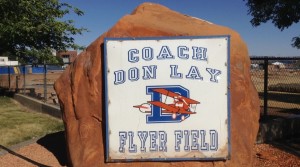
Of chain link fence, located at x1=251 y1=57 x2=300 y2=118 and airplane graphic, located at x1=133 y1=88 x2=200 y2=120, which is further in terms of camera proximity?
chain link fence, located at x1=251 y1=57 x2=300 y2=118

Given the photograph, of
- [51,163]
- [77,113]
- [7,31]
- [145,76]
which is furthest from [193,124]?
[7,31]

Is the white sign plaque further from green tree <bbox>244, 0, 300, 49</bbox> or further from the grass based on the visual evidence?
green tree <bbox>244, 0, 300, 49</bbox>

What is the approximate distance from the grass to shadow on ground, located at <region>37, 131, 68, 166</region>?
27.5 inches

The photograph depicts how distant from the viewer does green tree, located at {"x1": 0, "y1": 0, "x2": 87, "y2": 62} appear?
14047 millimetres

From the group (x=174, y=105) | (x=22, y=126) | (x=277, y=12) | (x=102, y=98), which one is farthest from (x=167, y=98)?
(x=277, y=12)

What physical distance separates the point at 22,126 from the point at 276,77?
9108 mm

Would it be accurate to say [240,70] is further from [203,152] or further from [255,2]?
[255,2]

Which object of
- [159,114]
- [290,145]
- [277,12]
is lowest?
[290,145]

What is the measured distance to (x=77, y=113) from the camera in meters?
5.05

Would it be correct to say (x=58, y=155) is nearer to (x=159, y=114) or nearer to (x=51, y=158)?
(x=51, y=158)

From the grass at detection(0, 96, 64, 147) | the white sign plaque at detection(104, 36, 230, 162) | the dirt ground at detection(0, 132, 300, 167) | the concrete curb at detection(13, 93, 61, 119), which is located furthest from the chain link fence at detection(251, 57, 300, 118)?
the concrete curb at detection(13, 93, 61, 119)

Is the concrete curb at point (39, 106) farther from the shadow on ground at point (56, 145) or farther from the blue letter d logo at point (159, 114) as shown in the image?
A: the blue letter d logo at point (159, 114)

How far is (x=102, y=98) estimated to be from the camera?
491 centimetres

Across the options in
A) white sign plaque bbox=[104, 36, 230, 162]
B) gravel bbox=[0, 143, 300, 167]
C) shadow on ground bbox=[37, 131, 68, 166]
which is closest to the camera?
white sign plaque bbox=[104, 36, 230, 162]
